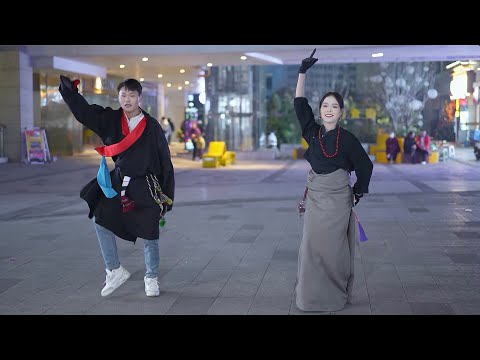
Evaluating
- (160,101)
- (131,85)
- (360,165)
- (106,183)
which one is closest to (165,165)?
(106,183)

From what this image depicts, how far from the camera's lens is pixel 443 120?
109 feet

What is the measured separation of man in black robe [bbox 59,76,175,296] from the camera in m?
5.46

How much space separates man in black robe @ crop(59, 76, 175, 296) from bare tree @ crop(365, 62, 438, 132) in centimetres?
3009

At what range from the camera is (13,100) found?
24375 mm

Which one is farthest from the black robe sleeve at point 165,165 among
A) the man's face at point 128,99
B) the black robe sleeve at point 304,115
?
the black robe sleeve at point 304,115

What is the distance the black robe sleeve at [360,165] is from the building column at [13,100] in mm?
20771

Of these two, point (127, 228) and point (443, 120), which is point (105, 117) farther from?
point (443, 120)

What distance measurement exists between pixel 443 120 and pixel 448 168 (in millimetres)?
11932

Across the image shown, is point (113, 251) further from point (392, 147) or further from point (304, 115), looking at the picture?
point (392, 147)

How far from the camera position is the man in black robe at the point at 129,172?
5.46m

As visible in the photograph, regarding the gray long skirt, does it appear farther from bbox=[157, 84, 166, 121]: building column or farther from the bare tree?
bbox=[157, 84, 166, 121]: building column

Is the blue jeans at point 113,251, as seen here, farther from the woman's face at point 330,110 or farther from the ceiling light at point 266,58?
the ceiling light at point 266,58
